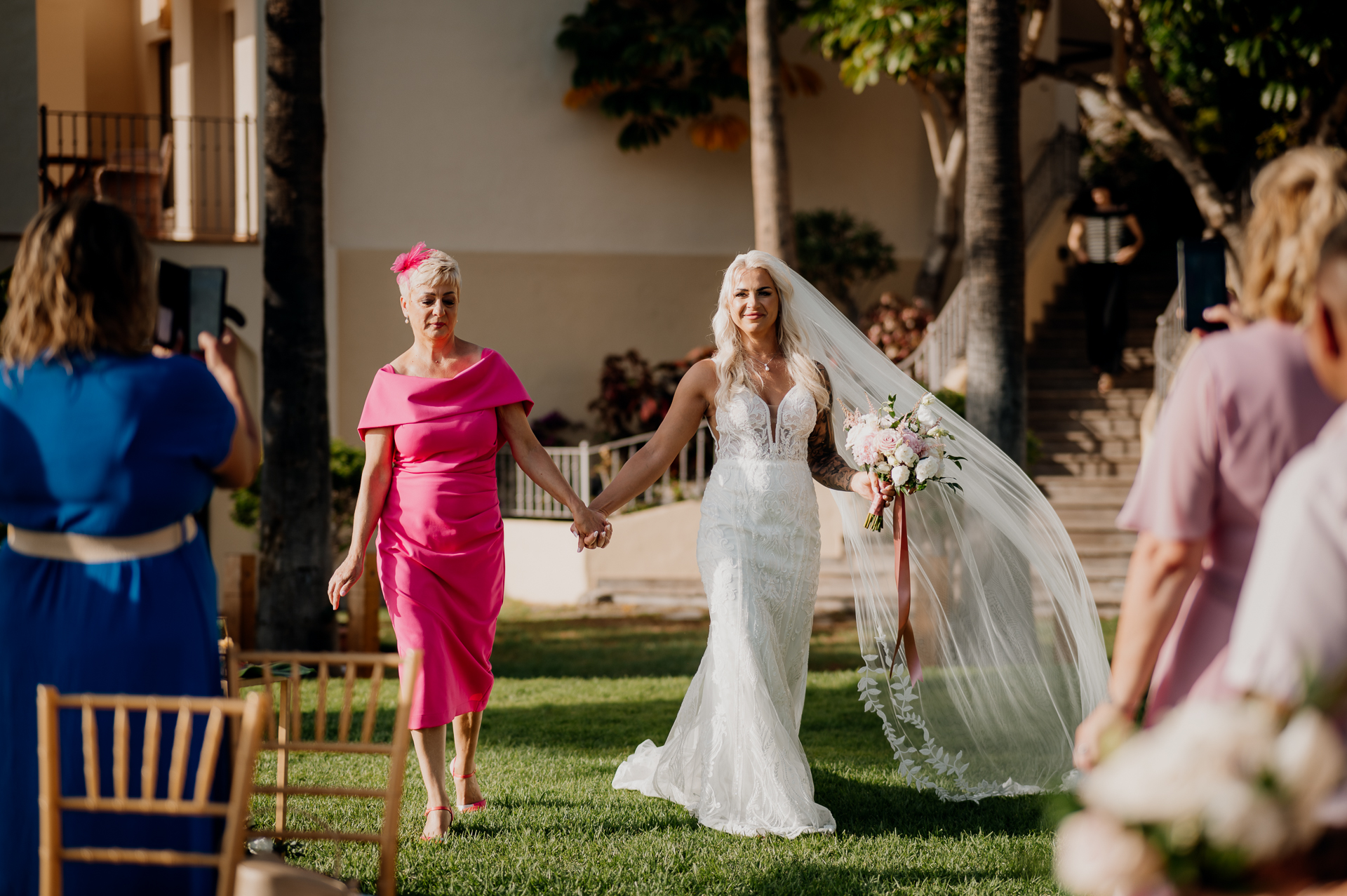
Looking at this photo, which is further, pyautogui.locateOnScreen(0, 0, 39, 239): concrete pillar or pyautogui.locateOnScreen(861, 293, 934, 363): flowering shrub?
pyautogui.locateOnScreen(861, 293, 934, 363): flowering shrub

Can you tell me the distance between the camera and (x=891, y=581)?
18.9ft

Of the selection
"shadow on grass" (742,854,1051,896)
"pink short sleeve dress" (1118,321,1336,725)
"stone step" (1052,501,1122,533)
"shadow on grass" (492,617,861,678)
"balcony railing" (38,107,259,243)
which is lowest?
"shadow on grass" (492,617,861,678)

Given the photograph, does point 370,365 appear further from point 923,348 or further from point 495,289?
point 923,348

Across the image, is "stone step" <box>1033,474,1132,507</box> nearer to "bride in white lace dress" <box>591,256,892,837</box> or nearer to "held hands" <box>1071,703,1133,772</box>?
"bride in white lace dress" <box>591,256,892,837</box>

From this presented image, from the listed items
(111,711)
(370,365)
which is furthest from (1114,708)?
(370,365)

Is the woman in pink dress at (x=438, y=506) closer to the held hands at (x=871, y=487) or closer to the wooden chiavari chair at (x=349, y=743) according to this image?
the wooden chiavari chair at (x=349, y=743)

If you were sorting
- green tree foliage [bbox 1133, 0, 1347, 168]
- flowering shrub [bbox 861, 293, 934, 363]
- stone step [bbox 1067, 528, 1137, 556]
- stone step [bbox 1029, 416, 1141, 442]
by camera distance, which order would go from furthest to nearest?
1. flowering shrub [bbox 861, 293, 934, 363]
2. stone step [bbox 1029, 416, 1141, 442]
3. stone step [bbox 1067, 528, 1137, 556]
4. green tree foliage [bbox 1133, 0, 1347, 168]

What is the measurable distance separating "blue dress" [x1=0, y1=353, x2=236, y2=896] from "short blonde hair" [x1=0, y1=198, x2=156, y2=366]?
0.17 feet

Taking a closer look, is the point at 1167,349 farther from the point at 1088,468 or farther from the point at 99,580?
the point at 99,580

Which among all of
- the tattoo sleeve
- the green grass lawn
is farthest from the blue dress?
the tattoo sleeve

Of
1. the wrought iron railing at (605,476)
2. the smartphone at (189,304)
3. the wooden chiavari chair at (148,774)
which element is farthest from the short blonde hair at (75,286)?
the wrought iron railing at (605,476)

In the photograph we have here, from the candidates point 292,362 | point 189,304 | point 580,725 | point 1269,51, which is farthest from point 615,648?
point 1269,51

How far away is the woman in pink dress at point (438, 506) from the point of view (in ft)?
16.3

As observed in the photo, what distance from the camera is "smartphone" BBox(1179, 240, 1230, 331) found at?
3.19m
